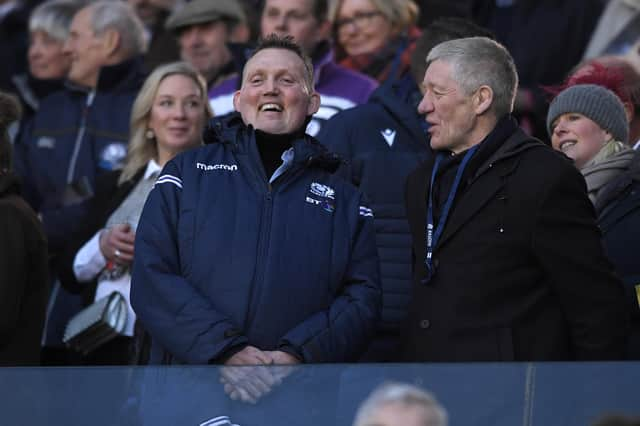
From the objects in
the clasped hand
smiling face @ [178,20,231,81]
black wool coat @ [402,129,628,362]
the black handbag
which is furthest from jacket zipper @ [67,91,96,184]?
the clasped hand

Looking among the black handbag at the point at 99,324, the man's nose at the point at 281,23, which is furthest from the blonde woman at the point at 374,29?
the black handbag at the point at 99,324

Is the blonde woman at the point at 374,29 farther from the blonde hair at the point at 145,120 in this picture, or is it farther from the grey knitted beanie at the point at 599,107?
the grey knitted beanie at the point at 599,107

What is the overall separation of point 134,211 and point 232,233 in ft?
5.89

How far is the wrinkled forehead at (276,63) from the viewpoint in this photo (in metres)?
6.16

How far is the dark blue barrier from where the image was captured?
4949mm

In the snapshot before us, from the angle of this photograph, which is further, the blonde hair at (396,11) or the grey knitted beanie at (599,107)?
the blonde hair at (396,11)

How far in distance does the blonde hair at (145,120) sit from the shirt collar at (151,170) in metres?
0.06

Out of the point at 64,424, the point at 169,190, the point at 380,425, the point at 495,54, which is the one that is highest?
the point at 495,54

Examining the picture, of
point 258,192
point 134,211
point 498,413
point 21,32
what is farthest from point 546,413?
point 21,32

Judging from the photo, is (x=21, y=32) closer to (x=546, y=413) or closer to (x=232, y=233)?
(x=232, y=233)

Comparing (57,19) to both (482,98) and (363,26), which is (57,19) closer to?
(363,26)

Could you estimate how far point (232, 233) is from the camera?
5.73 metres

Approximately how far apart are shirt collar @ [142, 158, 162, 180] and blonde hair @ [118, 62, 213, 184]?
0.06 meters

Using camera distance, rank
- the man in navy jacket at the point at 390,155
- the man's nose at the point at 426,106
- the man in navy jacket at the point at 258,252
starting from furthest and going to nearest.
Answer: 1. the man in navy jacket at the point at 390,155
2. the man's nose at the point at 426,106
3. the man in navy jacket at the point at 258,252
